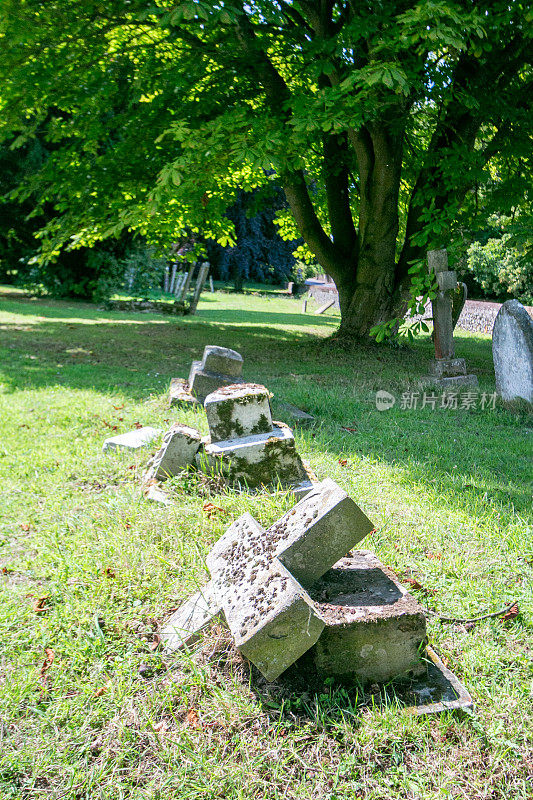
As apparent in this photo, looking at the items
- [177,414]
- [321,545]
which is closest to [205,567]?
[321,545]

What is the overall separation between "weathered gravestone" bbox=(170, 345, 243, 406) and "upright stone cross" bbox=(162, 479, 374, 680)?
3.56 m

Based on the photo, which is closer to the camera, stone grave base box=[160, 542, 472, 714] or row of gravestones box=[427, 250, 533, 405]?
stone grave base box=[160, 542, 472, 714]

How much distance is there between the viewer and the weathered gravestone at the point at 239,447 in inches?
151

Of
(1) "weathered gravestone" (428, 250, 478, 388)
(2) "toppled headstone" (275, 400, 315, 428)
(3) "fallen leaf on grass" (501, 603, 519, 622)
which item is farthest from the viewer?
(1) "weathered gravestone" (428, 250, 478, 388)

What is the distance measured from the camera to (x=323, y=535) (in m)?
2.40

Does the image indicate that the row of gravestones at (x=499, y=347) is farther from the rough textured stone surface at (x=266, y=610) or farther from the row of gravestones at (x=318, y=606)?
the rough textured stone surface at (x=266, y=610)

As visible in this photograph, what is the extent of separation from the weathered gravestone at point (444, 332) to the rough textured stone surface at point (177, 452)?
5177 mm

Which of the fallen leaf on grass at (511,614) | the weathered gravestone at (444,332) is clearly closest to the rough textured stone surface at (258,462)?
the fallen leaf on grass at (511,614)

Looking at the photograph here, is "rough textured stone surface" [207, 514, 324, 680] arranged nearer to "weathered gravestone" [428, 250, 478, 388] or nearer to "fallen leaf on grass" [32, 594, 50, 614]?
"fallen leaf on grass" [32, 594, 50, 614]

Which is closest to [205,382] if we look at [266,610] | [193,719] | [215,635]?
[215,635]

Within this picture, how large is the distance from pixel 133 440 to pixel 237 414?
4.37ft

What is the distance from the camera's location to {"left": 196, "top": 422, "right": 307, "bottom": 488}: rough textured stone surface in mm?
3830

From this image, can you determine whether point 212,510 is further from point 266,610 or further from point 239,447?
point 266,610

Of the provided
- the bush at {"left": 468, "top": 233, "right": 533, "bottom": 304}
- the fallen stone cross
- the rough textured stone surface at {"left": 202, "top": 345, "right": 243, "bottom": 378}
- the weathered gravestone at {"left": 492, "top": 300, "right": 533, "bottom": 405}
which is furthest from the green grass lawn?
the bush at {"left": 468, "top": 233, "right": 533, "bottom": 304}
